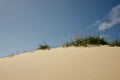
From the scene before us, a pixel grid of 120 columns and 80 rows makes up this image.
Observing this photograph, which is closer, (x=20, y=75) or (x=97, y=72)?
(x=97, y=72)

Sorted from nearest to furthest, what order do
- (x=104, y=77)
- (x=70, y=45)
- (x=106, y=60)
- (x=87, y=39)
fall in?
(x=104, y=77) < (x=106, y=60) < (x=70, y=45) < (x=87, y=39)

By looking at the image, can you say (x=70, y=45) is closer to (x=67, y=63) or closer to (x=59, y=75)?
(x=67, y=63)

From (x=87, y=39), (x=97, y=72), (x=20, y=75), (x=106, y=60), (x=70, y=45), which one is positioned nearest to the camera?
(x=97, y=72)

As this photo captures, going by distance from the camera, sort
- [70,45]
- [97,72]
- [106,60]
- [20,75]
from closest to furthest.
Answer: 1. [97,72]
2. [20,75]
3. [106,60]
4. [70,45]

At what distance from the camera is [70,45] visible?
5566mm

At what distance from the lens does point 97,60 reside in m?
3.12

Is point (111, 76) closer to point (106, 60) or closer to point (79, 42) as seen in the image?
point (106, 60)

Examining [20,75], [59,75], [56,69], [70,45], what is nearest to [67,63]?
[56,69]

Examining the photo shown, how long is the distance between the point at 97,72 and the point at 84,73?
17 centimetres

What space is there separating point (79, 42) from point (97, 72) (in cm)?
337

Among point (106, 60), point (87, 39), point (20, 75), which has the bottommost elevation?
point (20, 75)

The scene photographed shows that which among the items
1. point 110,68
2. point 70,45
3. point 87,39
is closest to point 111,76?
point 110,68

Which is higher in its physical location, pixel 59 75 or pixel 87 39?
pixel 87 39

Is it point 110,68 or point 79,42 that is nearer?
point 110,68
